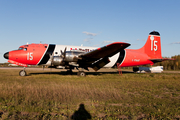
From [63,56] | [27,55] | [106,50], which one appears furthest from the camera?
[27,55]

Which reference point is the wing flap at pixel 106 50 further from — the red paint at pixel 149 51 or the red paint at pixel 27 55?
the red paint at pixel 149 51

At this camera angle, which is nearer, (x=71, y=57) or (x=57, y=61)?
(x=57, y=61)

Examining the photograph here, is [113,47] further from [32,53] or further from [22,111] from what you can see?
[22,111]

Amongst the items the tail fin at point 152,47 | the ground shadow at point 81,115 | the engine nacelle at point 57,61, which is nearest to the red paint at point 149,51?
the tail fin at point 152,47

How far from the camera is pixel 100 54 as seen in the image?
1636 centimetres

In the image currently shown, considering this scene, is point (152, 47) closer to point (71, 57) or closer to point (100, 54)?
point (100, 54)

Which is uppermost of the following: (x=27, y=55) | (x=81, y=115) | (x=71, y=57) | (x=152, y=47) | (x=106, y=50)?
(x=152, y=47)

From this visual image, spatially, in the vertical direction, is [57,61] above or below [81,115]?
above

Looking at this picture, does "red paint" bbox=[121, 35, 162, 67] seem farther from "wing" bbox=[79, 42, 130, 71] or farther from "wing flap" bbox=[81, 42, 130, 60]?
"wing flap" bbox=[81, 42, 130, 60]

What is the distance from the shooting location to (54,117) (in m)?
4.21

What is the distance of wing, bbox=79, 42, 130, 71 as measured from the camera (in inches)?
575

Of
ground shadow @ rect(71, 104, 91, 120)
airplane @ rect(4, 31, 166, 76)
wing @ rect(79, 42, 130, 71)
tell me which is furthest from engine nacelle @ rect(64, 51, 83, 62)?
ground shadow @ rect(71, 104, 91, 120)

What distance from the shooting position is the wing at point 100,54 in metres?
14.6

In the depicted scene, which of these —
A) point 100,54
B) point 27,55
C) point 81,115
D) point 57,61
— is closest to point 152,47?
point 100,54
